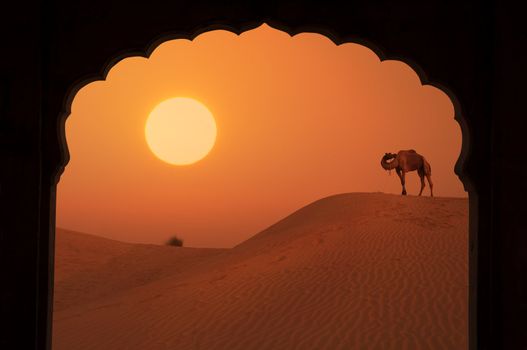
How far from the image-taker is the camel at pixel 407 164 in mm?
22372

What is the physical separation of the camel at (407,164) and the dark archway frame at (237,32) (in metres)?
19.1

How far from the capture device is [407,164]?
75.6 feet

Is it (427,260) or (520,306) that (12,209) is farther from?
(427,260)

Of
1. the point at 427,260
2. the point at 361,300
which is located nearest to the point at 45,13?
the point at 361,300

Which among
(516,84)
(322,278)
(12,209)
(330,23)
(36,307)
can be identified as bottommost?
(322,278)

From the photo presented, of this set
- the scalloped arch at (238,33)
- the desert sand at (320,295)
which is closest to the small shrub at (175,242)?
the desert sand at (320,295)

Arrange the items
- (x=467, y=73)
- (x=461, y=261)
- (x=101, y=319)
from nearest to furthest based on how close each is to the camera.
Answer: (x=467, y=73) < (x=101, y=319) < (x=461, y=261)

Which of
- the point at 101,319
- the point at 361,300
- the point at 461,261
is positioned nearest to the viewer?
the point at 361,300

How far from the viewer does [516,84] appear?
3322mm

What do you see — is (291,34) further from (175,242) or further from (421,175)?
(175,242)

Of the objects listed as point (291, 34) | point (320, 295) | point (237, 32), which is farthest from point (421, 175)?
point (237, 32)

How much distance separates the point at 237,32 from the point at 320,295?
10.8 metres

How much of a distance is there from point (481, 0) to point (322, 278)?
39.5 ft

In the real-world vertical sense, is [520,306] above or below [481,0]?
below
